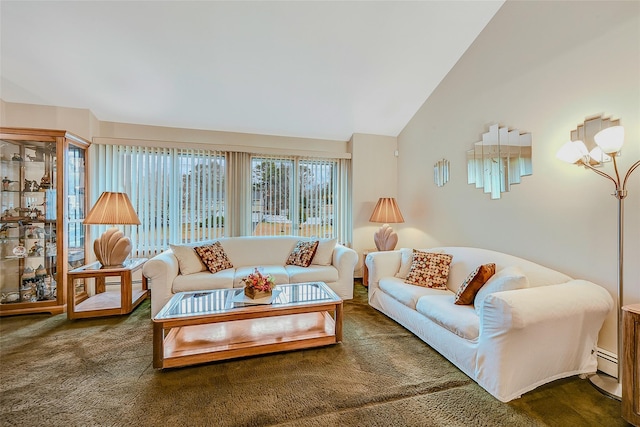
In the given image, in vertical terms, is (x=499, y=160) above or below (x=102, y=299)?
above

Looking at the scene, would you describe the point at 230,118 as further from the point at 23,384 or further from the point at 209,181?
the point at 23,384

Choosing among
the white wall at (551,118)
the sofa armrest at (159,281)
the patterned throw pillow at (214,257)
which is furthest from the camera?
the patterned throw pillow at (214,257)

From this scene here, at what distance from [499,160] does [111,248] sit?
14.4 ft

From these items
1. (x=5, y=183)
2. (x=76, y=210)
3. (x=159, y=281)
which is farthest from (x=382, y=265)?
(x=5, y=183)

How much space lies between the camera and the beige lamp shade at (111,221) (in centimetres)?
310

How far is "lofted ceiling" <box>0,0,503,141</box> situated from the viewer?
98.8 inches

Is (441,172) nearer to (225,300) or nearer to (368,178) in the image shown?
(368,178)

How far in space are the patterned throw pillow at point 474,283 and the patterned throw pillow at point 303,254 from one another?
1.86m

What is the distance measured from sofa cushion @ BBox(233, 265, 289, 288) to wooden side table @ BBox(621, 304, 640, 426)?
2726 mm

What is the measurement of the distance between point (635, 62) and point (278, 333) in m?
3.37

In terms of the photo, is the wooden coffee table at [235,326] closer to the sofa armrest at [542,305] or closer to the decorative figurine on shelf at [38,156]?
the sofa armrest at [542,305]

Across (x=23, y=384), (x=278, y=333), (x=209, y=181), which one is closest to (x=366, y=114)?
(x=209, y=181)

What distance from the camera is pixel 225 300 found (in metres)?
2.47

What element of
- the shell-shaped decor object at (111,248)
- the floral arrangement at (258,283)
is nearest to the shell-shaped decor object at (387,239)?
the floral arrangement at (258,283)
